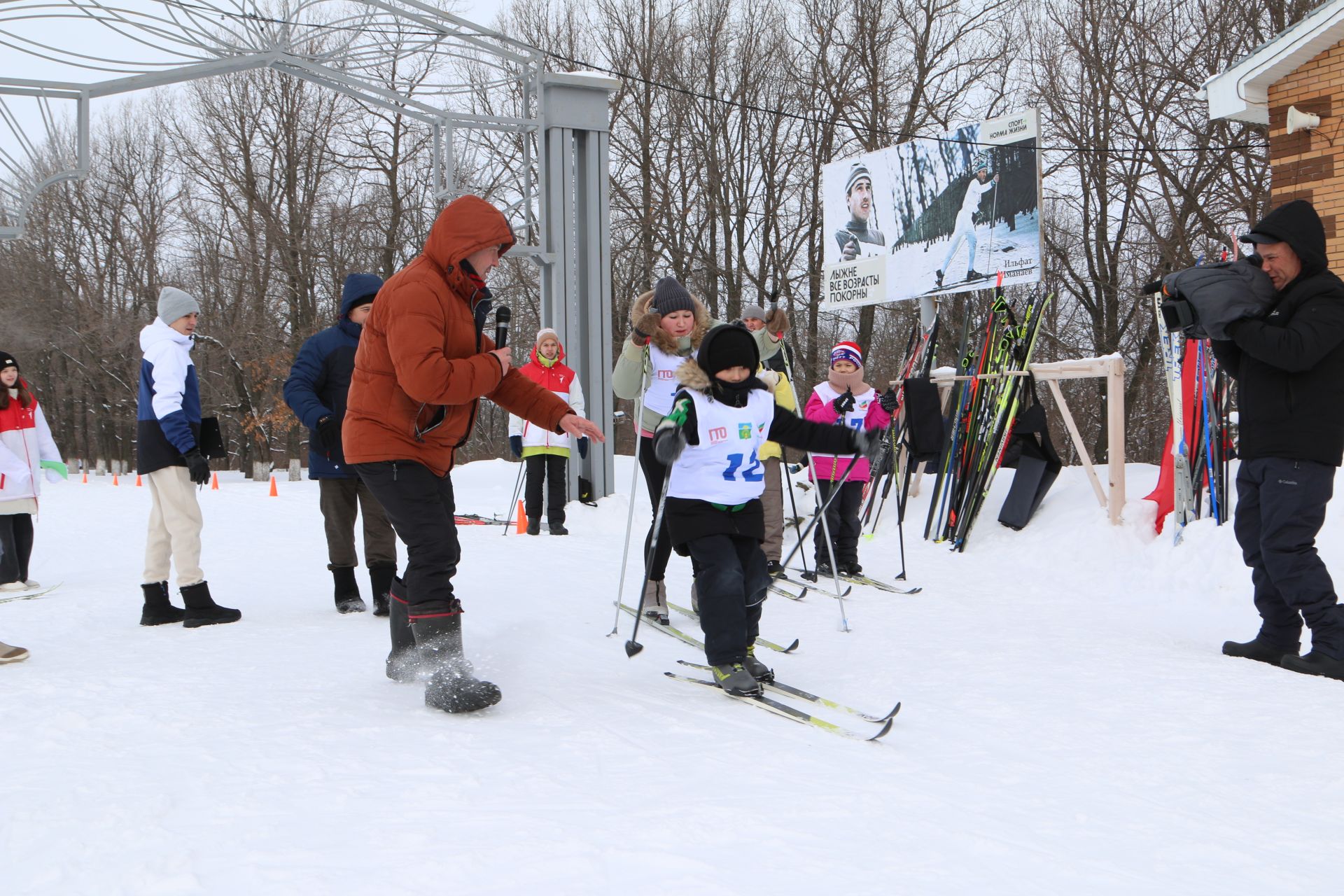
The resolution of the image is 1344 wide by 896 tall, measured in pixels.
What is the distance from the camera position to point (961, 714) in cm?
368

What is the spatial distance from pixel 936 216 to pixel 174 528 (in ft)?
30.1

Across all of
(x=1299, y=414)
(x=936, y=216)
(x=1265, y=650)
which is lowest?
(x=1265, y=650)

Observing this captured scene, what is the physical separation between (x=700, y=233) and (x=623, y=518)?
1716 centimetres

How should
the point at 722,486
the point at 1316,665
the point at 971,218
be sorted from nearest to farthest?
1. the point at 722,486
2. the point at 1316,665
3. the point at 971,218

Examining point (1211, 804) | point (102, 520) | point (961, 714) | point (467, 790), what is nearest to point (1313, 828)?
point (1211, 804)

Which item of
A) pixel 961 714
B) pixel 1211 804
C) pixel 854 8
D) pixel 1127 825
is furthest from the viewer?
pixel 854 8

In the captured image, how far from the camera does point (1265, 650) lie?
4.63 meters

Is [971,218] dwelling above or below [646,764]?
above

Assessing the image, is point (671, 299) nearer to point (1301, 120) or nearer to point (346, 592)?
point (346, 592)

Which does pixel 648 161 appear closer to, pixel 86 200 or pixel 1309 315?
pixel 86 200

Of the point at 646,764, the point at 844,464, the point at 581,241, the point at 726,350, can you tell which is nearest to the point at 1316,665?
the point at 726,350

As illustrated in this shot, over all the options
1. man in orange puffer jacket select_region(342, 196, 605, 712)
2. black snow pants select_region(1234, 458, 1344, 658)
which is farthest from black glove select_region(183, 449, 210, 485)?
black snow pants select_region(1234, 458, 1344, 658)

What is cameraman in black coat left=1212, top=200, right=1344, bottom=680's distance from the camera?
14.0ft

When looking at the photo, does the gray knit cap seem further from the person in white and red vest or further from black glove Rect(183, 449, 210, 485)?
the person in white and red vest
